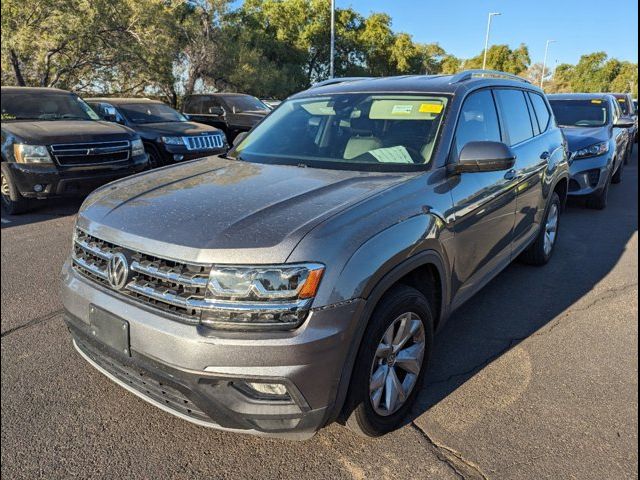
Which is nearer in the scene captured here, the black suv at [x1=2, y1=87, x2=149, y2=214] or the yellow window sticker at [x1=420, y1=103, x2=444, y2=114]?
the yellow window sticker at [x1=420, y1=103, x2=444, y2=114]

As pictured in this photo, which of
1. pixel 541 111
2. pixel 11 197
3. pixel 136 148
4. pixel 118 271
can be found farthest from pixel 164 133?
pixel 118 271

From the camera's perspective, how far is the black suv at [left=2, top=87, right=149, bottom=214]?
652 centimetres

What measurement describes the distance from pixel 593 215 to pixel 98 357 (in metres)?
7.38

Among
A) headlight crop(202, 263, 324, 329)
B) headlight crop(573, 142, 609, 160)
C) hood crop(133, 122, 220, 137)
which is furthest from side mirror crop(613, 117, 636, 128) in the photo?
headlight crop(202, 263, 324, 329)

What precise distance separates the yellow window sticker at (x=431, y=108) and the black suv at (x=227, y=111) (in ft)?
31.1

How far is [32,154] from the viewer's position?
6520 mm

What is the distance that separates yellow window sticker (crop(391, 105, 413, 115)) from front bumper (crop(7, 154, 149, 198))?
493 centimetres

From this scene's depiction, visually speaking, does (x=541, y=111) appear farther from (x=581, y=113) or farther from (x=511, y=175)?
(x=581, y=113)

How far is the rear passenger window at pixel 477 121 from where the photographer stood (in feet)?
10.5

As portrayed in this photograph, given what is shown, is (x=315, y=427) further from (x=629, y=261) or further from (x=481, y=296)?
(x=629, y=261)

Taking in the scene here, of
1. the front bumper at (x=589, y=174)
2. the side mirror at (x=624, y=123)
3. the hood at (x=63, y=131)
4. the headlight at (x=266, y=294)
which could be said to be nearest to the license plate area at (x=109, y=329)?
the headlight at (x=266, y=294)

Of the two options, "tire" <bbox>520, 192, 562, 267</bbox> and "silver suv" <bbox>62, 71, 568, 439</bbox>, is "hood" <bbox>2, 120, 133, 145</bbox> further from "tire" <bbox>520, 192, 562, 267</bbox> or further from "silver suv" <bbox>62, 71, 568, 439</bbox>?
"tire" <bbox>520, 192, 562, 267</bbox>

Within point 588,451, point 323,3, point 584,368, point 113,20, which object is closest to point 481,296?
point 584,368

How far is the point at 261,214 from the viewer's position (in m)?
2.29
